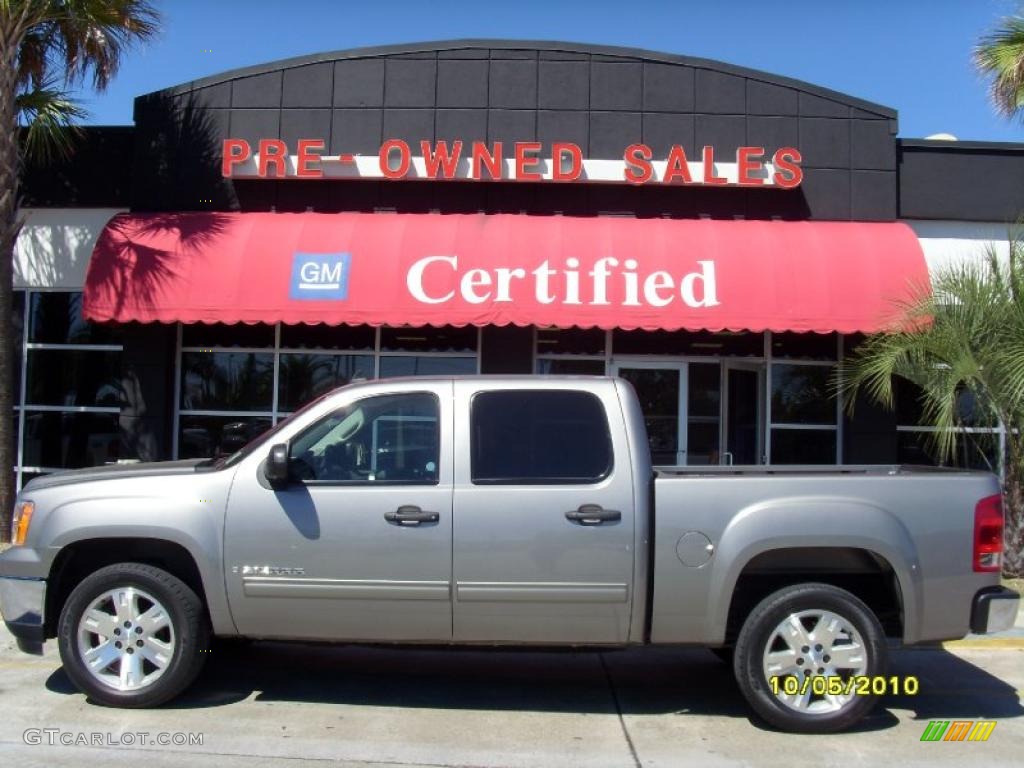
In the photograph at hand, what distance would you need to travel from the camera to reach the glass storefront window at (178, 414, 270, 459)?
11.8m

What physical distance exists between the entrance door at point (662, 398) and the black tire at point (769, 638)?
261 inches

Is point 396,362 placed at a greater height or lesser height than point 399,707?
greater

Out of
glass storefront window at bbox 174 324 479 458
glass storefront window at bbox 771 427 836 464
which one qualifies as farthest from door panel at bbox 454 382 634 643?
glass storefront window at bbox 771 427 836 464

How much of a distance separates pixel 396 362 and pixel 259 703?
6.64 metres

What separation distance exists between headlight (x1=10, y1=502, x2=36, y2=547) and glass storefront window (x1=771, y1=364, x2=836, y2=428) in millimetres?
8974

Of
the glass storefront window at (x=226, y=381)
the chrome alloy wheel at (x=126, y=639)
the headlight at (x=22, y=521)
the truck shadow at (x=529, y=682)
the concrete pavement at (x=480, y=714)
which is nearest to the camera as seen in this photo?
the concrete pavement at (x=480, y=714)

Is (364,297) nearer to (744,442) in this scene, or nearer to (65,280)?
(65,280)

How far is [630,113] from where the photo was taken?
468 inches

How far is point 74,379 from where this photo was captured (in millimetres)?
12273

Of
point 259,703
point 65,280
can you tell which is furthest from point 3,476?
point 259,703

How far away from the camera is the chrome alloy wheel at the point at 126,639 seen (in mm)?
5312

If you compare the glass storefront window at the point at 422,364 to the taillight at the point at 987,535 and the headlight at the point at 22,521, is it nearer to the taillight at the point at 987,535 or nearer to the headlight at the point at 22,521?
the headlight at the point at 22,521

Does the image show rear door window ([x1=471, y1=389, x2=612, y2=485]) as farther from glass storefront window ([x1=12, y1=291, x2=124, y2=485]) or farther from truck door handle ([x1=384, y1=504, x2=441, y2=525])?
glass storefront window ([x1=12, y1=291, x2=124, y2=485])

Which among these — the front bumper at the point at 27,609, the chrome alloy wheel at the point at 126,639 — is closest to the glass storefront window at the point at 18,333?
the front bumper at the point at 27,609
